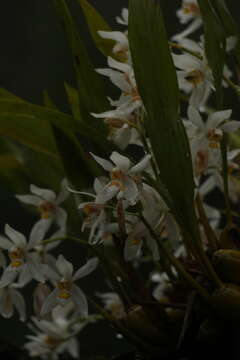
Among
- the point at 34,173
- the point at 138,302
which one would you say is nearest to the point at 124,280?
the point at 138,302

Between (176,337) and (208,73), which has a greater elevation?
(208,73)

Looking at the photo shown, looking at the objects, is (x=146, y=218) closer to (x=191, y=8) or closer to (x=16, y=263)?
(x=16, y=263)

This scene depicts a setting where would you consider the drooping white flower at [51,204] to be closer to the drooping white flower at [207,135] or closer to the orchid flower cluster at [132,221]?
the orchid flower cluster at [132,221]

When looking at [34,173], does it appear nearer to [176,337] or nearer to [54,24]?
[176,337]

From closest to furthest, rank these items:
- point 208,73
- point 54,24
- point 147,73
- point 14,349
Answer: point 147,73 → point 208,73 → point 14,349 → point 54,24

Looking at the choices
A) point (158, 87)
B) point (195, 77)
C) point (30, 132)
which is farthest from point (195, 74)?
A: point (30, 132)

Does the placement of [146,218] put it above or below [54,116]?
below

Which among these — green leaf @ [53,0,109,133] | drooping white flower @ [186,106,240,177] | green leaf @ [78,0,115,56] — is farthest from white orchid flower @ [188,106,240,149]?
green leaf @ [78,0,115,56]
